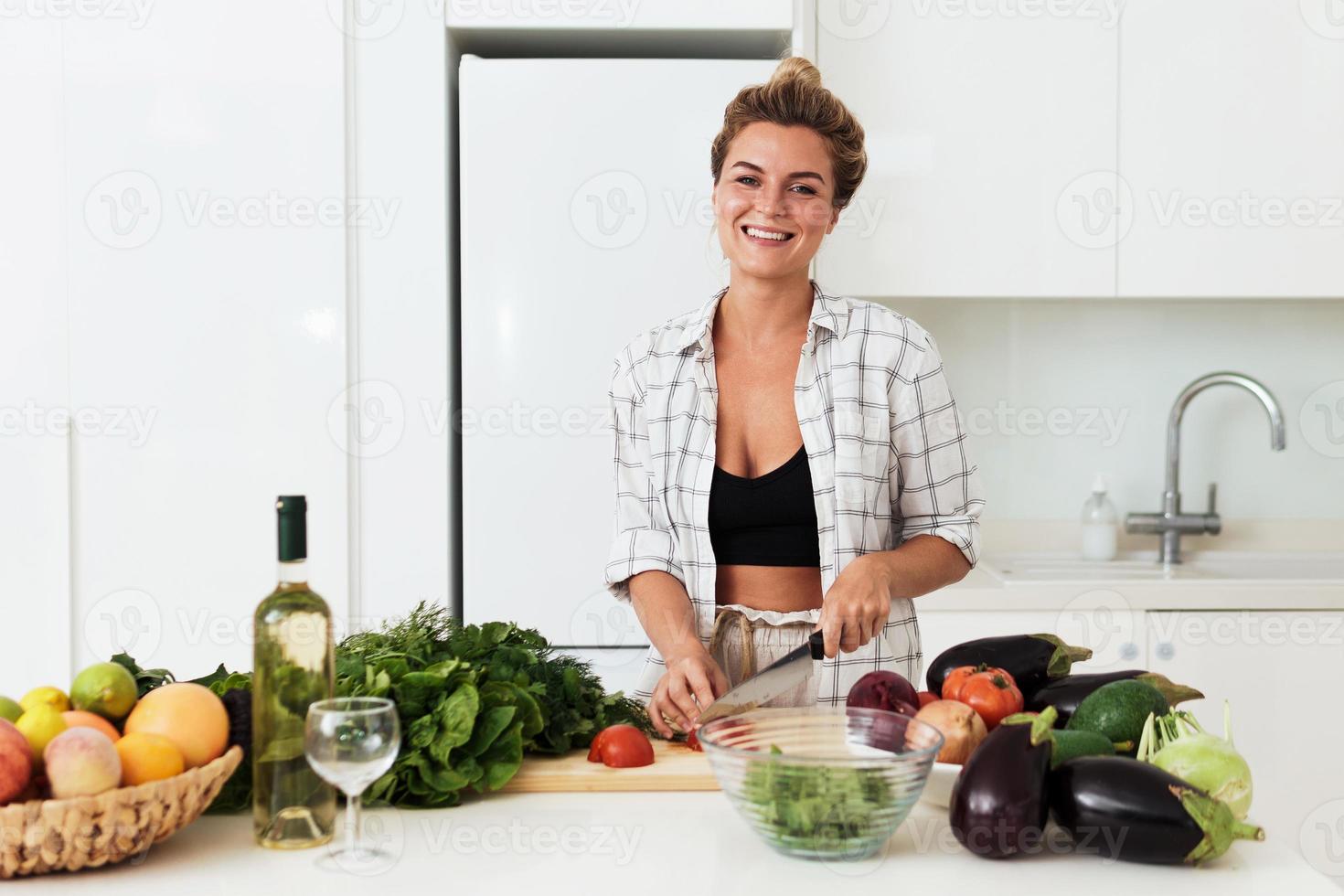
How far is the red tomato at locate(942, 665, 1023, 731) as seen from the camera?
1100 mm

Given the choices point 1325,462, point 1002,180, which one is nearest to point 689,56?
point 1002,180

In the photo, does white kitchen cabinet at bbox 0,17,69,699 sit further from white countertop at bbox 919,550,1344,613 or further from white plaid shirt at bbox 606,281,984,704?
white countertop at bbox 919,550,1344,613

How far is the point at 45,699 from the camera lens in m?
0.96

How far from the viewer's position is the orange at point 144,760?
916 mm

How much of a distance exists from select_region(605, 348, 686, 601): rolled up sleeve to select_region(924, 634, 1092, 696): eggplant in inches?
22.9

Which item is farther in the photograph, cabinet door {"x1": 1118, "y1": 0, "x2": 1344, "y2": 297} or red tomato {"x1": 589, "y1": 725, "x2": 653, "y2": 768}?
cabinet door {"x1": 1118, "y1": 0, "x2": 1344, "y2": 297}

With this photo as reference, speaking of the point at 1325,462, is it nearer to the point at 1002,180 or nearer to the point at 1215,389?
the point at 1215,389

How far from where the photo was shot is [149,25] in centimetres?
239

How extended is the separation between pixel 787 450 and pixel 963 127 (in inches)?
48.3

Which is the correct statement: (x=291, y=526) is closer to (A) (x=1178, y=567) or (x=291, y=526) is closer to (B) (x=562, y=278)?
(B) (x=562, y=278)

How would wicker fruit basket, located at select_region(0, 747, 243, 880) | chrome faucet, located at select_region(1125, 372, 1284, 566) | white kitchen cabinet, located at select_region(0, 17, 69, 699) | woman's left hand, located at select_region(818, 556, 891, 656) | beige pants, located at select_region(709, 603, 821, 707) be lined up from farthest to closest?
chrome faucet, located at select_region(1125, 372, 1284, 566)
white kitchen cabinet, located at select_region(0, 17, 69, 699)
beige pants, located at select_region(709, 603, 821, 707)
woman's left hand, located at select_region(818, 556, 891, 656)
wicker fruit basket, located at select_region(0, 747, 243, 880)

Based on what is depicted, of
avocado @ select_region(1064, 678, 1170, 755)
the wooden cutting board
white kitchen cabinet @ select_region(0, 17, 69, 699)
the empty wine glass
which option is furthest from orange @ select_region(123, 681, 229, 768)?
white kitchen cabinet @ select_region(0, 17, 69, 699)

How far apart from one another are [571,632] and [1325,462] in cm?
209

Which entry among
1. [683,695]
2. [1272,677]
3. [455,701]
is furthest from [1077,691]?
[1272,677]
